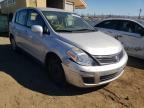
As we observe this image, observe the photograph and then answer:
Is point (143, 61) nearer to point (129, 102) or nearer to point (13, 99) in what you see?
point (129, 102)

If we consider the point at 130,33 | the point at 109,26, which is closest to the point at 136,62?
the point at 130,33

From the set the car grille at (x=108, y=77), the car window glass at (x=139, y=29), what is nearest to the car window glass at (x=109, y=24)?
the car window glass at (x=139, y=29)

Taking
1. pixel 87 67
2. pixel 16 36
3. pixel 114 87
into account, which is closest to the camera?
pixel 87 67

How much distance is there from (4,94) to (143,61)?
17.4 ft

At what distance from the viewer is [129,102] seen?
4598 millimetres

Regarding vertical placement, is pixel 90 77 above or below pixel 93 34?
below

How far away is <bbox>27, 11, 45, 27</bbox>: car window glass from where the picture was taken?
5.85 meters

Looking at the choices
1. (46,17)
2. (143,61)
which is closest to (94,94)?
(46,17)

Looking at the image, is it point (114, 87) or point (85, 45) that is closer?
point (85, 45)

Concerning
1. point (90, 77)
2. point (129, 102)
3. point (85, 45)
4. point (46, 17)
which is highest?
point (46, 17)

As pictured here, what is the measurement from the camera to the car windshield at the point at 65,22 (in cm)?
561

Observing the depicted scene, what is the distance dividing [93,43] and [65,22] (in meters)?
1.37

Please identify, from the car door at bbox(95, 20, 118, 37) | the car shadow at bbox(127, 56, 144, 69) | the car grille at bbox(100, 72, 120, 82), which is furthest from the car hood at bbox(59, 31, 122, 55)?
the car door at bbox(95, 20, 118, 37)

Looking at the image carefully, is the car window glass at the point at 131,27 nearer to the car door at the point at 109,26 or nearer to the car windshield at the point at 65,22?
the car door at the point at 109,26
